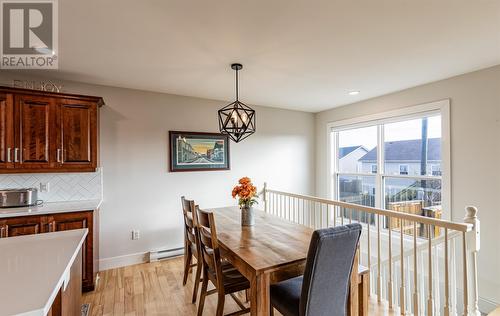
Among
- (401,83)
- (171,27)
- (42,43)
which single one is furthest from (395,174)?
(42,43)

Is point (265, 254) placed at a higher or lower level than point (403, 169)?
lower

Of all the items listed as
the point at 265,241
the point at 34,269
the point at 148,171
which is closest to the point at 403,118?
the point at 265,241

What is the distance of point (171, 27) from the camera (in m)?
1.89

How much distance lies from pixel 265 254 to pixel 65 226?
216 cm

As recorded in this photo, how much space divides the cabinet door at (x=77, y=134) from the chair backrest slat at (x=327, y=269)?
8.85 feet

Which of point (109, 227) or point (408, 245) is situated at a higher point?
point (109, 227)

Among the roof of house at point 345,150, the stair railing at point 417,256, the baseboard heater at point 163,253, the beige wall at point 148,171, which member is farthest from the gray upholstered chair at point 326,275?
the roof of house at point 345,150

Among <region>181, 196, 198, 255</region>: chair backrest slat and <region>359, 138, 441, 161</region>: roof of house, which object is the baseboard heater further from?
<region>359, 138, 441, 161</region>: roof of house

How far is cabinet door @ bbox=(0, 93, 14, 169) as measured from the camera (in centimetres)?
240

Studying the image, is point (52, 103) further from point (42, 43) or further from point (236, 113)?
point (236, 113)

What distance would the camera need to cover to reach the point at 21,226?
228 cm

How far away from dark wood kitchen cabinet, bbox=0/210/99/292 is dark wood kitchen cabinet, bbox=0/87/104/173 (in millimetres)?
543

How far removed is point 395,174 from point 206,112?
125 inches

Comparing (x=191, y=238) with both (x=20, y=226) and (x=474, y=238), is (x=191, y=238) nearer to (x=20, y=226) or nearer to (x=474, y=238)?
(x=20, y=226)
